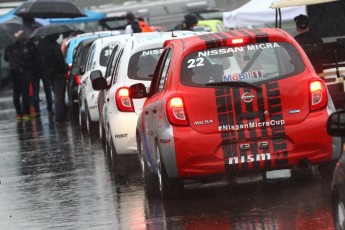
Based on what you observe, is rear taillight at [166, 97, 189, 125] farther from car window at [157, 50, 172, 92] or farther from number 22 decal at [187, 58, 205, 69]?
car window at [157, 50, 172, 92]

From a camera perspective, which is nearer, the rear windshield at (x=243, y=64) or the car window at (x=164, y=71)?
the rear windshield at (x=243, y=64)

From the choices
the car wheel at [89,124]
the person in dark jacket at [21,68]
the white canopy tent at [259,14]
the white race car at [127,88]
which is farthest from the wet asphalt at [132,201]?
the person in dark jacket at [21,68]

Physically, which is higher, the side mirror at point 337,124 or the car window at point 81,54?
the side mirror at point 337,124

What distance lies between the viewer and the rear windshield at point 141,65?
50.9 feet

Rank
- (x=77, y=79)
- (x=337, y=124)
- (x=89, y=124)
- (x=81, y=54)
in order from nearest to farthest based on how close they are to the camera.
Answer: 1. (x=337, y=124)
2. (x=89, y=124)
3. (x=77, y=79)
4. (x=81, y=54)

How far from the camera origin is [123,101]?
1534 centimetres

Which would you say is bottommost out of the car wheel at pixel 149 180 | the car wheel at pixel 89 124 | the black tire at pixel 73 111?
the black tire at pixel 73 111

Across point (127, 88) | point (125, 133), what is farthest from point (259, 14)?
point (125, 133)

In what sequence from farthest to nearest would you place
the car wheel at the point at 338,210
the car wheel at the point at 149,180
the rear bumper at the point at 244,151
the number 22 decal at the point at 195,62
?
the car wheel at the point at 149,180
the number 22 decal at the point at 195,62
the rear bumper at the point at 244,151
the car wheel at the point at 338,210

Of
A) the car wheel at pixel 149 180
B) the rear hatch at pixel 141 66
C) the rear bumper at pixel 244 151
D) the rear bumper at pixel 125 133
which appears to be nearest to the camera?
the rear bumper at pixel 244 151

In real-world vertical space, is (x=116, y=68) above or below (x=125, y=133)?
above

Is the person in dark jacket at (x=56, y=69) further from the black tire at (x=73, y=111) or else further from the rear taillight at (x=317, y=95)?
the rear taillight at (x=317, y=95)

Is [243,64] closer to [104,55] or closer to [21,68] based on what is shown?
[104,55]

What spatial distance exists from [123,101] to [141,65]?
561mm
